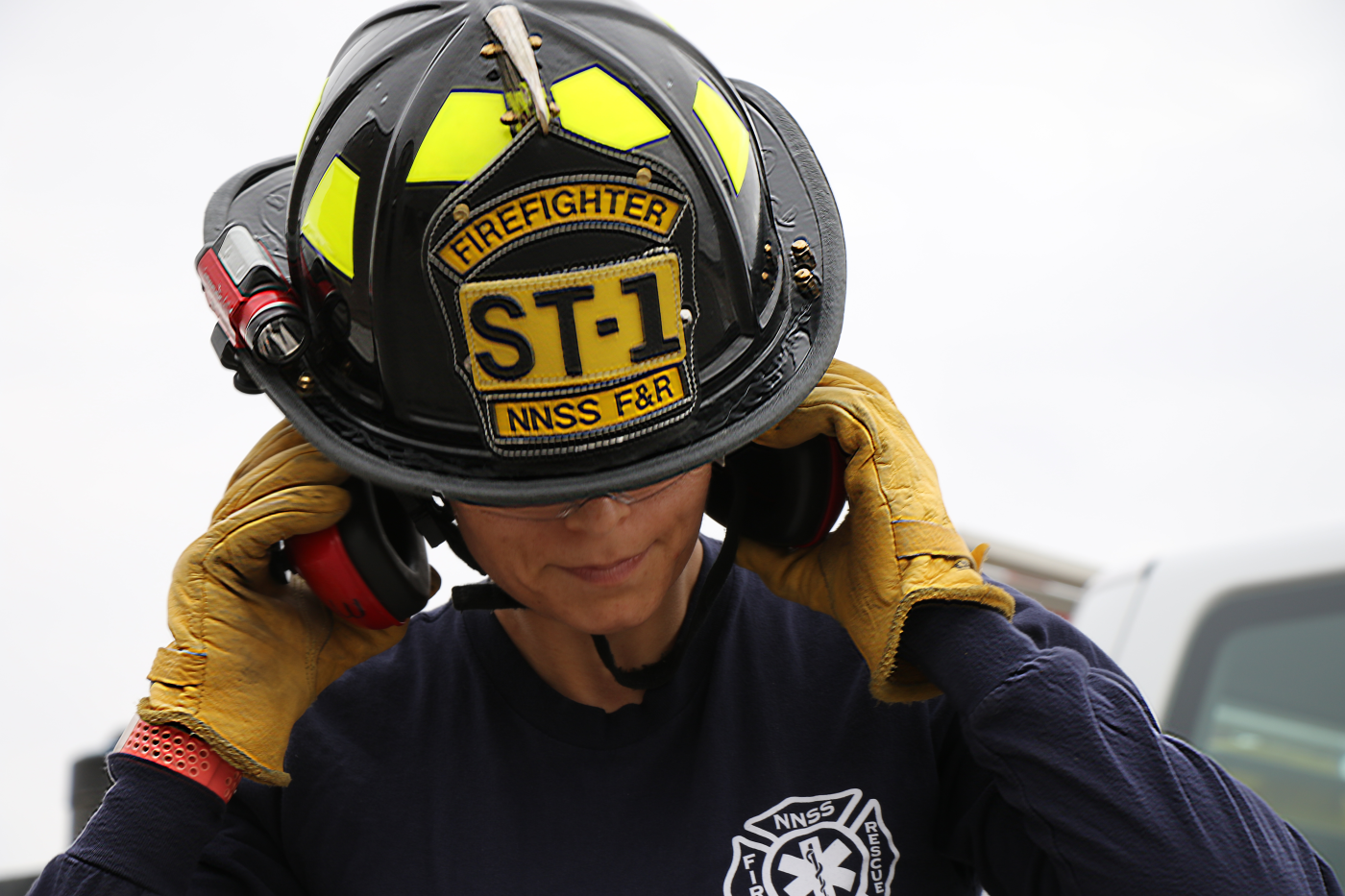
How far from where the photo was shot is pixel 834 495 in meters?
1.73

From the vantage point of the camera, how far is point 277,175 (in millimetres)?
1941

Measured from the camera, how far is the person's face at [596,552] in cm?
157

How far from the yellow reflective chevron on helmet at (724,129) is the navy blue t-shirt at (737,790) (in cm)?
64

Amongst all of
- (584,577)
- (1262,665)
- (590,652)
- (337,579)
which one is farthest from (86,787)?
(1262,665)

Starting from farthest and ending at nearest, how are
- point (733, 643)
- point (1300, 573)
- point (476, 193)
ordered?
point (1300, 573)
point (733, 643)
point (476, 193)

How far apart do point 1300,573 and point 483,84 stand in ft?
7.59

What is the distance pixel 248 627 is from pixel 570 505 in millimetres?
483

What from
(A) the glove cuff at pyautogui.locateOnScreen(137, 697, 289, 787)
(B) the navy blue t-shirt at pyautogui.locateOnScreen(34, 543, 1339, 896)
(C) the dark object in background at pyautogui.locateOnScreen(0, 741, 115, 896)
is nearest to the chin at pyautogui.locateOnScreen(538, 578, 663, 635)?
(B) the navy blue t-shirt at pyautogui.locateOnScreen(34, 543, 1339, 896)

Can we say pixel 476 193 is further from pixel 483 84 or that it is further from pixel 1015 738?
pixel 1015 738

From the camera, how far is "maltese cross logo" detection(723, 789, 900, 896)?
5.40 feet

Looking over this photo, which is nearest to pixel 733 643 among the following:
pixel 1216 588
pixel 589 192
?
pixel 589 192

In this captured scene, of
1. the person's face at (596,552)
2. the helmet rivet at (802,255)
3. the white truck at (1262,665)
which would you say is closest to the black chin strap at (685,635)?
the person's face at (596,552)

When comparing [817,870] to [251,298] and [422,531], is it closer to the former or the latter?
[422,531]

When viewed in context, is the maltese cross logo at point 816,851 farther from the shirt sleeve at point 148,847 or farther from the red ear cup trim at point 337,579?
the shirt sleeve at point 148,847
